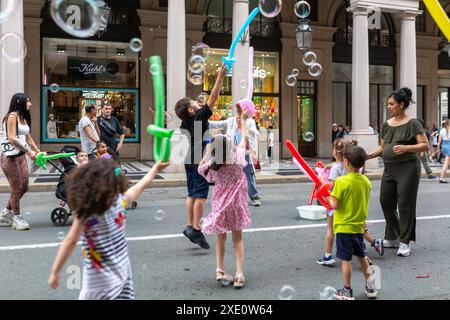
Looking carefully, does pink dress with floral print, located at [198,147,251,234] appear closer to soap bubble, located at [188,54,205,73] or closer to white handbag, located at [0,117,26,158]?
white handbag, located at [0,117,26,158]

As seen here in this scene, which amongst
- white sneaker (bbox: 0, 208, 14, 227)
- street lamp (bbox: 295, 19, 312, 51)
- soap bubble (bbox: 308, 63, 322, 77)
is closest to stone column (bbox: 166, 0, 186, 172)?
street lamp (bbox: 295, 19, 312, 51)

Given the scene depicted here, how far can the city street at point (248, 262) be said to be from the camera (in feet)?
14.6

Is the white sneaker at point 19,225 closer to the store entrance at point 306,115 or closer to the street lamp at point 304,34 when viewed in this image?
the street lamp at point 304,34

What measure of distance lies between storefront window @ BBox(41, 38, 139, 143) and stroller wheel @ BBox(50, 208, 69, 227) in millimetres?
12571

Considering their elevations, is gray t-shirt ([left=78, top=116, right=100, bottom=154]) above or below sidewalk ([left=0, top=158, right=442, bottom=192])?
above

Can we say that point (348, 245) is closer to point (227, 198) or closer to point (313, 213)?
point (227, 198)

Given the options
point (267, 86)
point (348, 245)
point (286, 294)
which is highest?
point (267, 86)

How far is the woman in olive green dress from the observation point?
557 centimetres

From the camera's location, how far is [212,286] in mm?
4613

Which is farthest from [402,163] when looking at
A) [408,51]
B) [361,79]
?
[408,51]

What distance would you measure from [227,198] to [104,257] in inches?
79.7

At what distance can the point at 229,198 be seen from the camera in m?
4.61

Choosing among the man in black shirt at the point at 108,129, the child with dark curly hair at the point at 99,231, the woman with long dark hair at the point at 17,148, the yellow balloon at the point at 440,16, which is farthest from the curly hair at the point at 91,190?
the man in black shirt at the point at 108,129

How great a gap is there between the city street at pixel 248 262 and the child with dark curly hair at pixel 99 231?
1.60 meters
